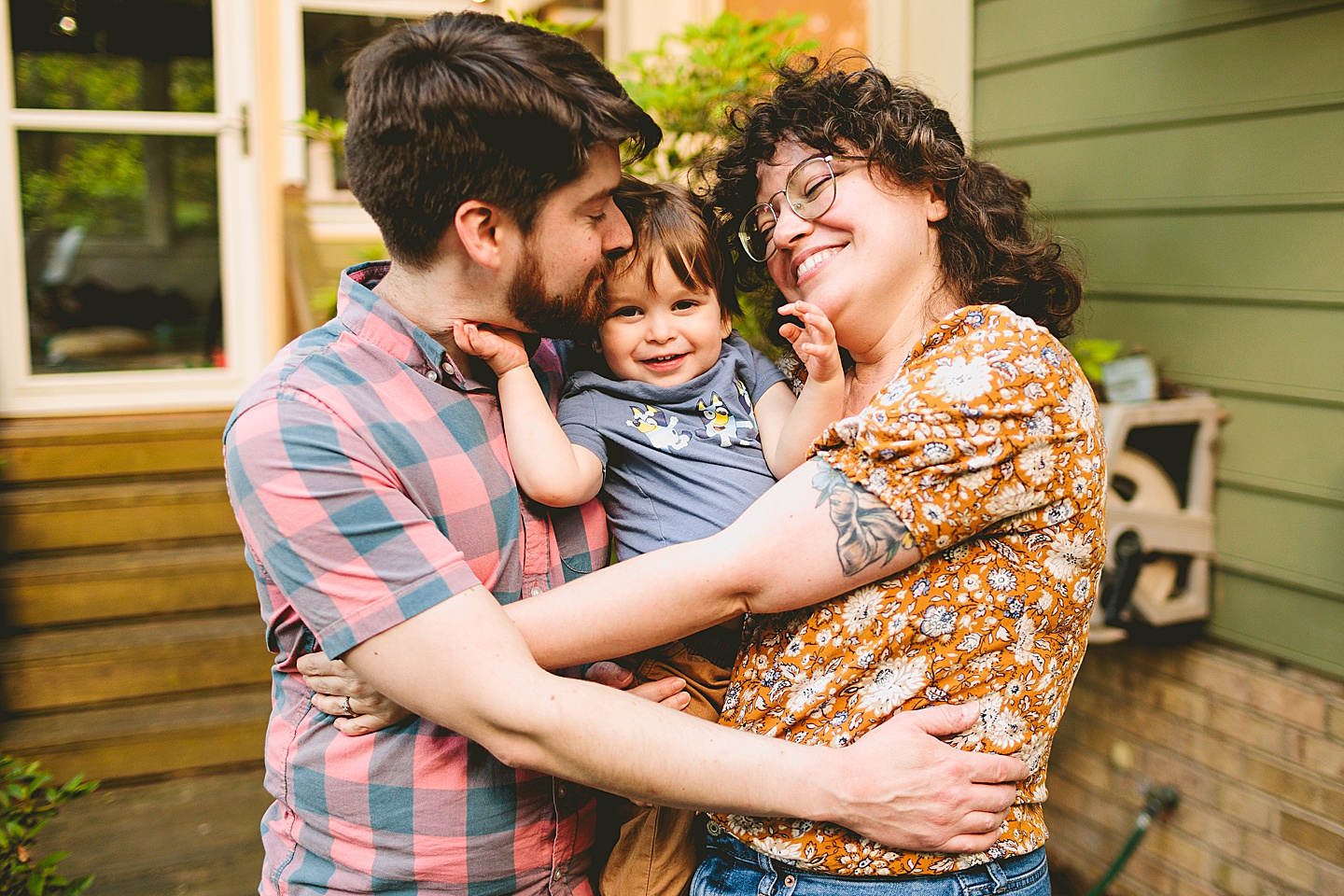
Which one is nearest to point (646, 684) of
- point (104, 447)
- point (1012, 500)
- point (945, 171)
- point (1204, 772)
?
point (1012, 500)

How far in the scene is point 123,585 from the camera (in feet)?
13.6

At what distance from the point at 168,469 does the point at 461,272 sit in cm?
365

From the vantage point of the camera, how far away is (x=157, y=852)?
3463 mm

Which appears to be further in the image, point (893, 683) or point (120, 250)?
point (120, 250)

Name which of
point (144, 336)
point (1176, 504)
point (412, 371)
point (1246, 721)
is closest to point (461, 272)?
point (412, 371)

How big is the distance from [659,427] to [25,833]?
1588 mm

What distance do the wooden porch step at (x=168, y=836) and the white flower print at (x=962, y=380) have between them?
10.00ft

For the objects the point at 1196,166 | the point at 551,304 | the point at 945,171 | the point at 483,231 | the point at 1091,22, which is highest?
the point at 1091,22

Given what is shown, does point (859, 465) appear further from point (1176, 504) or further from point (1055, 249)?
point (1176, 504)

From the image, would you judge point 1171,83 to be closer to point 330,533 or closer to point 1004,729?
point 1004,729

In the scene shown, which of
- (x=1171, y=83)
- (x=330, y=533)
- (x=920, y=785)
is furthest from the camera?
(x=1171, y=83)

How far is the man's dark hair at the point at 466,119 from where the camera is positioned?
4.41ft

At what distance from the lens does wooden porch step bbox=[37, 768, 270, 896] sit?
3311 millimetres

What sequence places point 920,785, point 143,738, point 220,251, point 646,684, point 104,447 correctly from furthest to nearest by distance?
point 220,251 → point 104,447 → point 143,738 → point 646,684 → point 920,785
